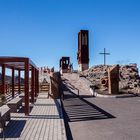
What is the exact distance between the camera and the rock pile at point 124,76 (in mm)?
36487

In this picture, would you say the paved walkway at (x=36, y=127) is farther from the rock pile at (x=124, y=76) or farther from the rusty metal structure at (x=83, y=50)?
the rusty metal structure at (x=83, y=50)

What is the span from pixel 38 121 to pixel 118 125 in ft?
10.3

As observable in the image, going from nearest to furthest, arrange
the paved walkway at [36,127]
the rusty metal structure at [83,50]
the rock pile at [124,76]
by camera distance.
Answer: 1. the paved walkway at [36,127]
2. the rock pile at [124,76]
3. the rusty metal structure at [83,50]

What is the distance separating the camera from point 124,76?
41562 millimetres

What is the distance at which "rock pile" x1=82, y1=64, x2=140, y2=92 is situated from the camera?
36487 mm

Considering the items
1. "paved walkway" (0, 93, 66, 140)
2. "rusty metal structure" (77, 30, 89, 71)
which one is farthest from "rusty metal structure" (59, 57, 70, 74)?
"paved walkway" (0, 93, 66, 140)

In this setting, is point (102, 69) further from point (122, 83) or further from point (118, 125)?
point (118, 125)

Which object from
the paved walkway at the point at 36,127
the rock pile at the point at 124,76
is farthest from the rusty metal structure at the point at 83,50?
the paved walkway at the point at 36,127

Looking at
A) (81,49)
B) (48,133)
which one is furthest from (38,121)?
(81,49)

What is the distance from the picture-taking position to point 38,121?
13.9 m

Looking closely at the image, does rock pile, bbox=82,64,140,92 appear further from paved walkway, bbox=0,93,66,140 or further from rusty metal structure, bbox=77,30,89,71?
paved walkway, bbox=0,93,66,140

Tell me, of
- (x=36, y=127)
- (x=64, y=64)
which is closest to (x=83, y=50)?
(x=64, y=64)

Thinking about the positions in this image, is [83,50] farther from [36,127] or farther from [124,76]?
[36,127]

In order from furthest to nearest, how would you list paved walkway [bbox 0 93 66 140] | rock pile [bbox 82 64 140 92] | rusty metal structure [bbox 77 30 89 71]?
rusty metal structure [bbox 77 30 89 71]
rock pile [bbox 82 64 140 92]
paved walkway [bbox 0 93 66 140]
